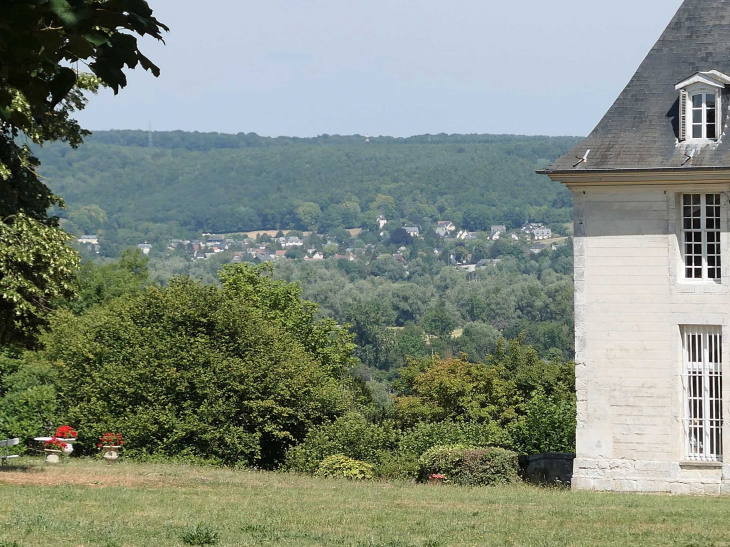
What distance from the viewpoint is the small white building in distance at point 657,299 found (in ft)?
65.0

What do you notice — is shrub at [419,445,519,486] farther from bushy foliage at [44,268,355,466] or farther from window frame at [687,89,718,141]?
bushy foliage at [44,268,355,466]

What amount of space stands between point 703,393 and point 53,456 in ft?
46.5

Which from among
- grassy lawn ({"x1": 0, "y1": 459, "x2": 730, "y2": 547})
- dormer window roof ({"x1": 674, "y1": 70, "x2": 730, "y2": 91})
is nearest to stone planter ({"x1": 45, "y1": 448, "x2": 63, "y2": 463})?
grassy lawn ({"x1": 0, "y1": 459, "x2": 730, "y2": 547})

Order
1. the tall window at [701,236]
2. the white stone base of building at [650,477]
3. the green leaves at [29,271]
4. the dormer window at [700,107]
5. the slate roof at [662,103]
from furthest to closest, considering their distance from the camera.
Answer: the slate roof at [662,103] → the tall window at [701,236] → the dormer window at [700,107] → the white stone base of building at [650,477] → the green leaves at [29,271]

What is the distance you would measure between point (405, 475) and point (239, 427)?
6.39 m

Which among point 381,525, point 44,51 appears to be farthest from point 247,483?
point 44,51

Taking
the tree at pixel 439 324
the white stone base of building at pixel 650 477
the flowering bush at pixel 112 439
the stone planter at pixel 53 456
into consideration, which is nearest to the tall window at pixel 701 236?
the white stone base of building at pixel 650 477

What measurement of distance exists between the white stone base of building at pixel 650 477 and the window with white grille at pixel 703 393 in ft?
1.01

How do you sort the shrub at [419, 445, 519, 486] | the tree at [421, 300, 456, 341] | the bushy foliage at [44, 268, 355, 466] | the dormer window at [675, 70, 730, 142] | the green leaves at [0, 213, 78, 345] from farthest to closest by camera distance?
the tree at [421, 300, 456, 341]
the bushy foliage at [44, 268, 355, 466]
the shrub at [419, 445, 519, 486]
the dormer window at [675, 70, 730, 142]
the green leaves at [0, 213, 78, 345]

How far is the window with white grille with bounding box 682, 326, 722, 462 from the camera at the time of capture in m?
19.9

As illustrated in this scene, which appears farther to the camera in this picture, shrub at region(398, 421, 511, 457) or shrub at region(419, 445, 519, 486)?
shrub at region(398, 421, 511, 457)

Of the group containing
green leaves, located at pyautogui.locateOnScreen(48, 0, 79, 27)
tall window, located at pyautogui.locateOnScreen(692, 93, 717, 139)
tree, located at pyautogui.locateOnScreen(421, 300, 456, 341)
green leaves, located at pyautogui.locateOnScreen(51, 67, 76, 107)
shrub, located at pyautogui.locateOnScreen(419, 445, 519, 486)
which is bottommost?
tree, located at pyautogui.locateOnScreen(421, 300, 456, 341)

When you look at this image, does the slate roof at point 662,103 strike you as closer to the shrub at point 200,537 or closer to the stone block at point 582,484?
the stone block at point 582,484

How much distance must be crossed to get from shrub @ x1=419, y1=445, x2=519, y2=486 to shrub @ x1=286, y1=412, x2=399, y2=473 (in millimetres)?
5003
